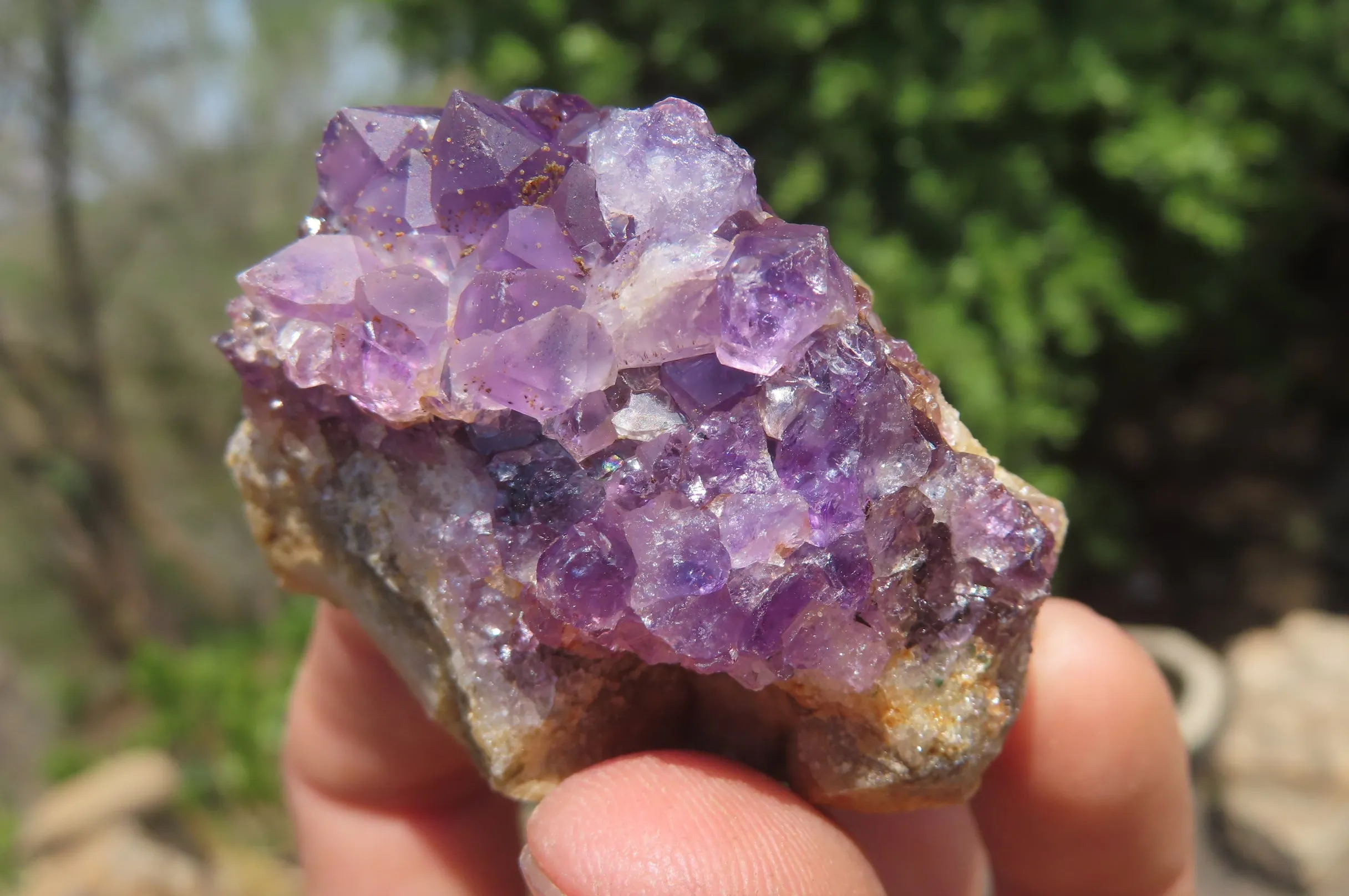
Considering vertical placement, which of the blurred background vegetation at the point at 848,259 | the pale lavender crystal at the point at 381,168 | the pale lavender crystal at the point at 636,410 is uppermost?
the pale lavender crystal at the point at 381,168

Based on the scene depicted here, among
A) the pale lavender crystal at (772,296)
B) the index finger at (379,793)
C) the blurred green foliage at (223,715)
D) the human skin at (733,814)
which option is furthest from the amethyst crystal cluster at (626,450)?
the blurred green foliage at (223,715)

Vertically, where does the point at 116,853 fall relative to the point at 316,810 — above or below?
below

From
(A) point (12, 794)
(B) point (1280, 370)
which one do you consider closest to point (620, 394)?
(B) point (1280, 370)

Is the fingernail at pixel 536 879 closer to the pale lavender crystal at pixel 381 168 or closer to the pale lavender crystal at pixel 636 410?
the pale lavender crystal at pixel 636 410

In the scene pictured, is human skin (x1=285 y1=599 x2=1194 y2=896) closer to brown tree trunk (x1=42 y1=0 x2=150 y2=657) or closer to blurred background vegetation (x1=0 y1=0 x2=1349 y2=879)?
blurred background vegetation (x1=0 y1=0 x2=1349 y2=879)

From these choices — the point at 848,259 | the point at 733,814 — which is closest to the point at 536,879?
the point at 733,814

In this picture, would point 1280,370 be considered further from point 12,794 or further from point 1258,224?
point 12,794

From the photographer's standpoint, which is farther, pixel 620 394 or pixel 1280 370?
pixel 1280 370
